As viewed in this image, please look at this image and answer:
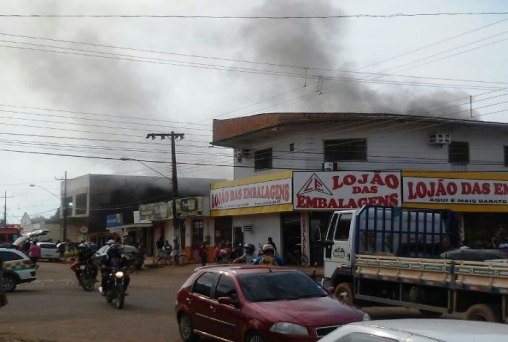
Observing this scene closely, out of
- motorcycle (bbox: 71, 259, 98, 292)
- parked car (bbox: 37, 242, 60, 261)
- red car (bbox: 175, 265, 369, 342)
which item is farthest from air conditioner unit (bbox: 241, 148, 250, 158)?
red car (bbox: 175, 265, 369, 342)

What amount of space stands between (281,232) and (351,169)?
4463 mm

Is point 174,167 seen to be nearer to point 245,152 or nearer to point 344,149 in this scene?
point 245,152

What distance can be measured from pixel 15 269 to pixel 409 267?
46.6ft

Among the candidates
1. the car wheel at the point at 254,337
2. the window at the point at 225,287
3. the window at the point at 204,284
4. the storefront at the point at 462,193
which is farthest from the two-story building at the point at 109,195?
the car wheel at the point at 254,337

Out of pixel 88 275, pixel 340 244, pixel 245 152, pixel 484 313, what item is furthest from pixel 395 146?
pixel 484 313

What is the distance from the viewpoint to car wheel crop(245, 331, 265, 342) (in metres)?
8.26

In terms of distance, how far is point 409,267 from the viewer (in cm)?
1141

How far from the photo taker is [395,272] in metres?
11.8

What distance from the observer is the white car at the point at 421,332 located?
12.1ft

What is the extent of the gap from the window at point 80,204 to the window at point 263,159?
130 feet

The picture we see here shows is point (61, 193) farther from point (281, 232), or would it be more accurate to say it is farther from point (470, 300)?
point (470, 300)

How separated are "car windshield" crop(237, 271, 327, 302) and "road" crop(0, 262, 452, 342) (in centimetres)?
254

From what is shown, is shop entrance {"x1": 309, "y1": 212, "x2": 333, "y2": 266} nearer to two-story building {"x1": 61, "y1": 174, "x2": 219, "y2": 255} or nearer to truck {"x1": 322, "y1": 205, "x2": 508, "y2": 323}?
truck {"x1": 322, "y1": 205, "x2": 508, "y2": 323}

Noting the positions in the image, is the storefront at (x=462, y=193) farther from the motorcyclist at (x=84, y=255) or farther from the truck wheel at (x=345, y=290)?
the truck wheel at (x=345, y=290)
